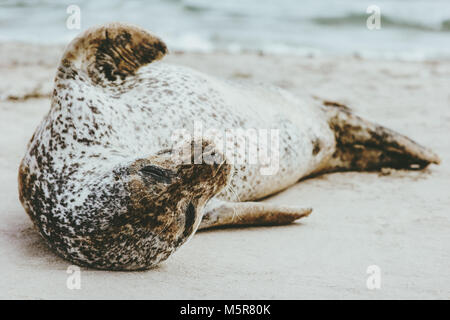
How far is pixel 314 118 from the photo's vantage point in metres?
4.85

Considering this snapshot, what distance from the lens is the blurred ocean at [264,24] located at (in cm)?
1223

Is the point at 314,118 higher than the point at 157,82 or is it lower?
lower

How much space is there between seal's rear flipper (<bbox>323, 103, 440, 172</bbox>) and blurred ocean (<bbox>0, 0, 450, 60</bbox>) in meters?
6.62

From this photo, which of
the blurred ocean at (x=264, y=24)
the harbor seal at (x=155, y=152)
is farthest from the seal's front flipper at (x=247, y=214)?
the blurred ocean at (x=264, y=24)

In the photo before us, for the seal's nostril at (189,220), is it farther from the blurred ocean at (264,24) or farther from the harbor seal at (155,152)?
the blurred ocean at (264,24)

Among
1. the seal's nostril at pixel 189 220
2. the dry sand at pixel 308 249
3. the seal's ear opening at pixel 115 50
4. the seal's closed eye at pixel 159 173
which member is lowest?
the dry sand at pixel 308 249

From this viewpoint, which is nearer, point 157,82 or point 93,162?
point 93,162

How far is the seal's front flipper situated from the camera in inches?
140

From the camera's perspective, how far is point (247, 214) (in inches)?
144

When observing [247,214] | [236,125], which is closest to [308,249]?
[247,214]

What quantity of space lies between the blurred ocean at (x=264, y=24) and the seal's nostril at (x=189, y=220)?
901 cm

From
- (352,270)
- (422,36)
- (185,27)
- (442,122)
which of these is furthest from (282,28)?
(352,270)
